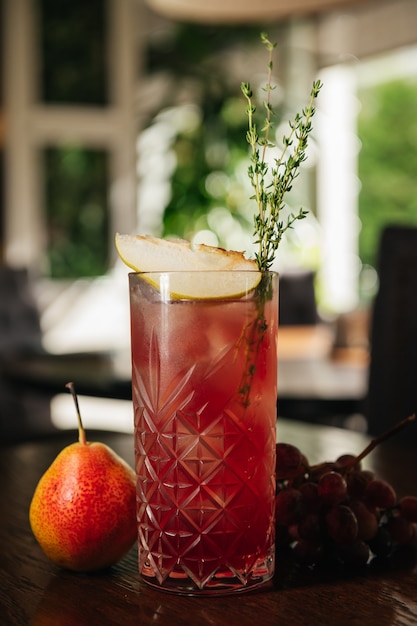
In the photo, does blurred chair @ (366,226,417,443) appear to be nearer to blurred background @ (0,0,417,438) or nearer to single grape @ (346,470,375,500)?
single grape @ (346,470,375,500)

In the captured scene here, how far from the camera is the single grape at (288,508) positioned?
2.56ft

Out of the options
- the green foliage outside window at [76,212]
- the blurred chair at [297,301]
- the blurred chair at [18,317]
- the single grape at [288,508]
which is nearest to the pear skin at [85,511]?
the single grape at [288,508]

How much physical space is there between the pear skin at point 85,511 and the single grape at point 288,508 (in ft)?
0.42

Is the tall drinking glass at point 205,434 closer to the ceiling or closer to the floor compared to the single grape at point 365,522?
closer to the ceiling

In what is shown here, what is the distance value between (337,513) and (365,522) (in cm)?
3

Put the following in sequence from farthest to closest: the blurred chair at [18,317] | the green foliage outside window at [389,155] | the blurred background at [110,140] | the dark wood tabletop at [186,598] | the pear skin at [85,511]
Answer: the green foliage outside window at [389,155]
the blurred background at [110,140]
the blurred chair at [18,317]
the pear skin at [85,511]
the dark wood tabletop at [186,598]

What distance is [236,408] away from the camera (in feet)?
2.33

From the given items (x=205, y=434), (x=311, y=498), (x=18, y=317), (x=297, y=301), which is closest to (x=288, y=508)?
(x=311, y=498)

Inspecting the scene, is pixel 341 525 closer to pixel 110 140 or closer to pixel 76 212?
pixel 76 212

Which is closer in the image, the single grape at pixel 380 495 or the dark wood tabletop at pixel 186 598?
the dark wood tabletop at pixel 186 598

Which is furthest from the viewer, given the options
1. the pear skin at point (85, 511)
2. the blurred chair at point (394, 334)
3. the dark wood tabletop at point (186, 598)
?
the blurred chair at point (394, 334)

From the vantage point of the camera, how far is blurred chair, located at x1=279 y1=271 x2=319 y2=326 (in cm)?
444

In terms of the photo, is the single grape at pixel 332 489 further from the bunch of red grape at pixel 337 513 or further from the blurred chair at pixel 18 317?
the blurred chair at pixel 18 317

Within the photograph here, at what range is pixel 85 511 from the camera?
74 cm
